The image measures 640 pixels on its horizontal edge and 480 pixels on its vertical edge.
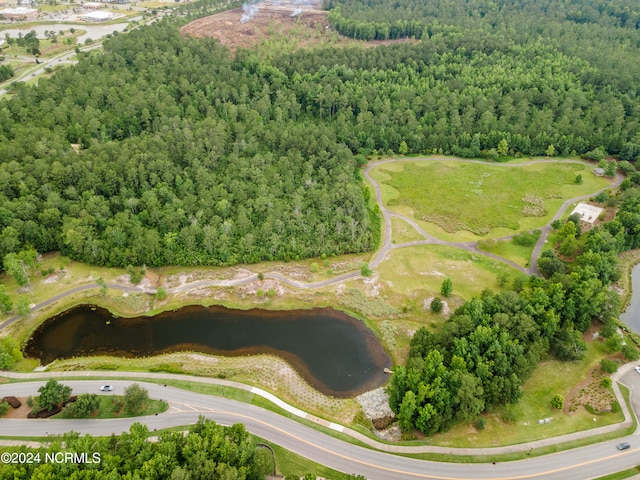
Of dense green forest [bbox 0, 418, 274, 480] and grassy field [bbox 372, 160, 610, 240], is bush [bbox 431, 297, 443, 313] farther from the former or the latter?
dense green forest [bbox 0, 418, 274, 480]

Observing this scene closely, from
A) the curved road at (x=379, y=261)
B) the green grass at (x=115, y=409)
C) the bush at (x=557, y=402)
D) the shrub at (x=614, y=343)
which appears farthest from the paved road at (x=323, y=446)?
the curved road at (x=379, y=261)

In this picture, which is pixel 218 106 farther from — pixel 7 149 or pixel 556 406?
pixel 556 406

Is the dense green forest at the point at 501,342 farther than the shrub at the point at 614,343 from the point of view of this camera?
No

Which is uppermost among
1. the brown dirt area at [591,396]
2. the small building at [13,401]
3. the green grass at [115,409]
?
the small building at [13,401]

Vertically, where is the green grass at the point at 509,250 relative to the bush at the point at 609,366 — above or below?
above

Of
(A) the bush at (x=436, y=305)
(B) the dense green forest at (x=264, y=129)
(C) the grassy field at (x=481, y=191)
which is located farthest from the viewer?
(C) the grassy field at (x=481, y=191)

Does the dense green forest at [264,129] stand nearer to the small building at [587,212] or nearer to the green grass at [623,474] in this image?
the small building at [587,212]

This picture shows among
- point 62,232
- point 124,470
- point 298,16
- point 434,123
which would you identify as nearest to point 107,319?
point 62,232
